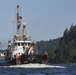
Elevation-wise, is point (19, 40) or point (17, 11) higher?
point (17, 11)

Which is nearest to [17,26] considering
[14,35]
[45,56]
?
[14,35]

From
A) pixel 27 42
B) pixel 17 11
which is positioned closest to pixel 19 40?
pixel 27 42

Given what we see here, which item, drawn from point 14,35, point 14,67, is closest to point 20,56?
point 14,67

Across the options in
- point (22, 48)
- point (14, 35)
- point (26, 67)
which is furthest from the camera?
point (14, 35)

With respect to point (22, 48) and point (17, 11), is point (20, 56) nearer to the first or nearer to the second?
point (22, 48)

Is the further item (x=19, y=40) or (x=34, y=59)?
(x=19, y=40)

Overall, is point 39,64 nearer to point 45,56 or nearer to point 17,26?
point 45,56

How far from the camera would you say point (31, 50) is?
172125 mm

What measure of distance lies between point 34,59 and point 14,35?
20.1 meters

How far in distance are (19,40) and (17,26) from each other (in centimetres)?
908

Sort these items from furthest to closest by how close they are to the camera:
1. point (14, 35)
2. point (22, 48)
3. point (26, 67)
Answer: point (14, 35) < point (22, 48) < point (26, 67)

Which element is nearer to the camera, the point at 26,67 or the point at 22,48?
the point at 26,67

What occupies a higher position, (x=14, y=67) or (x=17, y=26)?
(x=17, y=26)

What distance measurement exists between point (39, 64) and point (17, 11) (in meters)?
28.9
